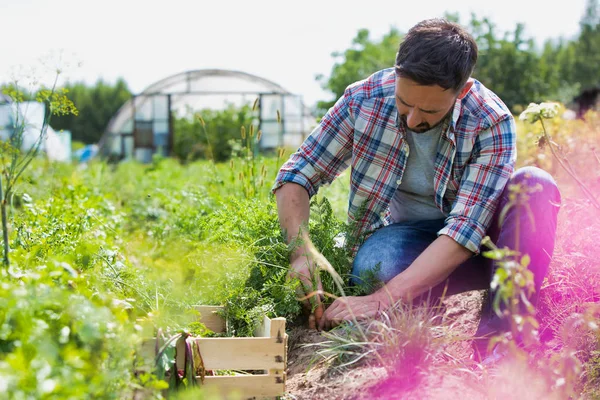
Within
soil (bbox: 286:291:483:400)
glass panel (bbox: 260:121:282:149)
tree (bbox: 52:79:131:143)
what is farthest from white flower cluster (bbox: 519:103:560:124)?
tree (bbox: 52:79:131:143)

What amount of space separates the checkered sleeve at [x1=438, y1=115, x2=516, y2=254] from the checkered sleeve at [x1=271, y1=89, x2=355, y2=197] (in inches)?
22.8

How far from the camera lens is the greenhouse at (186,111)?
16.0 m

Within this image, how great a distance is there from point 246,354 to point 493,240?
120 cm

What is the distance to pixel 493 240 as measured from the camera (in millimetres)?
2594

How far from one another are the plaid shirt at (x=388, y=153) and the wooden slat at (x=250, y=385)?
96 cm

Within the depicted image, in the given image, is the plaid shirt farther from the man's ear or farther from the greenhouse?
the greenhouse

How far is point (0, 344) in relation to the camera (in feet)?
4.62

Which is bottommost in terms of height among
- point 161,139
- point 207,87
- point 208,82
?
point 161,139

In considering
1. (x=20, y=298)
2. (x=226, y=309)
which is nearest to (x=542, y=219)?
(x=226, y=309)

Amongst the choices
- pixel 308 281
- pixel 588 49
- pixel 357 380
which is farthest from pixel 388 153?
pixel 588 49

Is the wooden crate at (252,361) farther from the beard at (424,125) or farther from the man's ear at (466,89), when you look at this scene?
the man's ear at (466,89)

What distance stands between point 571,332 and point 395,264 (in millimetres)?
709

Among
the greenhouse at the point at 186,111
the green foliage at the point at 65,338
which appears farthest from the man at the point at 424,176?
the greenhouse at the point at 186,111

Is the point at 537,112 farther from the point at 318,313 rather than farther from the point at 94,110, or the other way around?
the point at 94,110
